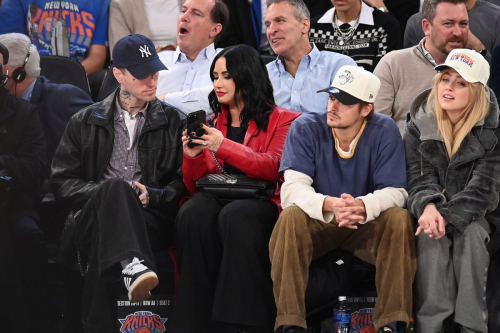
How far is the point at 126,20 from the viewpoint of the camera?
6012 millimetres

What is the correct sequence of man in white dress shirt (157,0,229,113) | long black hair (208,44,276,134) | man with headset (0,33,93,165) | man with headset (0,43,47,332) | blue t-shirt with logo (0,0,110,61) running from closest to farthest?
man with headset (0,43,47,332) → long black hair (208,44,276,134) → man with headset (0,33,93,165) → man in white dress shirt (157,0,229,113) → blue t-shirt with logo (0,0,110,61)

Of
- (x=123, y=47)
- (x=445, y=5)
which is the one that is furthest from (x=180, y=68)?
(x=445, y=5)

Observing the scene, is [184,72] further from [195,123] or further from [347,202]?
[347,202]

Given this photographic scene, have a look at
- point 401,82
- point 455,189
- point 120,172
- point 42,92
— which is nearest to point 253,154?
point 120,172

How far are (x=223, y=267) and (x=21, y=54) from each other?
6.56ft

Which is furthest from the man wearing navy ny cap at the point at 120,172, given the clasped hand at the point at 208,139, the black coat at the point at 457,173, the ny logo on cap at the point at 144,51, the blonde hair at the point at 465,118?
the blonde hair at the point at 465,118

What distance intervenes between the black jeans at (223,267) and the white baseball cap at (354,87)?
0.68 m

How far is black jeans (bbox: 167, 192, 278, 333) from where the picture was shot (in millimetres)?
3791

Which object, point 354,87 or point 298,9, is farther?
point 298,9

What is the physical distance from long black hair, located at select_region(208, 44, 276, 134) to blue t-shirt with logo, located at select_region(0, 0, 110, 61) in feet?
6.28

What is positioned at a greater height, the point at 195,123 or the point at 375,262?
the point at 195,123

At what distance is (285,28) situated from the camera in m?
5.00

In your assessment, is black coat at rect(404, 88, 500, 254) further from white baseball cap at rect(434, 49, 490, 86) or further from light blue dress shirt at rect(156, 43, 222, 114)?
light blue dress shirt at rect(156, 43, 222, 114)

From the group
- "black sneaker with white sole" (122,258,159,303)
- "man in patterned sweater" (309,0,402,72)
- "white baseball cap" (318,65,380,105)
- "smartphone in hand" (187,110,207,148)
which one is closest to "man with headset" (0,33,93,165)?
"smartphone in hand" (187,110,207,148)
